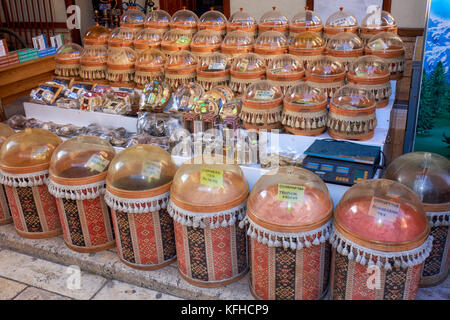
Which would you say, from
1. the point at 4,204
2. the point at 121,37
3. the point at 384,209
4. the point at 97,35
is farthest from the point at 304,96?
the point at 97,35

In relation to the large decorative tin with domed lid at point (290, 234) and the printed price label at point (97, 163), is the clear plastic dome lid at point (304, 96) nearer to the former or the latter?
the large decorative tin with domed lid at point (290, 234)

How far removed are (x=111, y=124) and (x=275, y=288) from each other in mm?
2099

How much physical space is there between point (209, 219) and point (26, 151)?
4.46 ft

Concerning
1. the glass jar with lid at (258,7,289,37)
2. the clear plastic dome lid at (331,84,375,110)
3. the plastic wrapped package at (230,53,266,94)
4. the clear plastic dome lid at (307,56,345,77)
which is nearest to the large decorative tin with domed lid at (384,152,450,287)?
the clear plastic dome lid at (331,84,375,110)

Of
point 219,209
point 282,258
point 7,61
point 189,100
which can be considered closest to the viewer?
point 282,258

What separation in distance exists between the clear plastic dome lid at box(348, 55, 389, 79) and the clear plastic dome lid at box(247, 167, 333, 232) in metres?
1.44

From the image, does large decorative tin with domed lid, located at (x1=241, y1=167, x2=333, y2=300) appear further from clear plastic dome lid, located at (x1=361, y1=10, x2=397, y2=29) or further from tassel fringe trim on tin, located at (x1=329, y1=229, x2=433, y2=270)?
clear plastic dome lid, located at (x1=361, y1=10, x2=397, y2=29)

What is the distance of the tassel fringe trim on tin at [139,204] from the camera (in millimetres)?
2289

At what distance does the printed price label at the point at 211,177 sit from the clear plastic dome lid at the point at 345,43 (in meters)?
2.15

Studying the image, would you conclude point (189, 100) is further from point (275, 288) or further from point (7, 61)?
point (7, 61)

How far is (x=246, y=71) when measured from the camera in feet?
11.4
